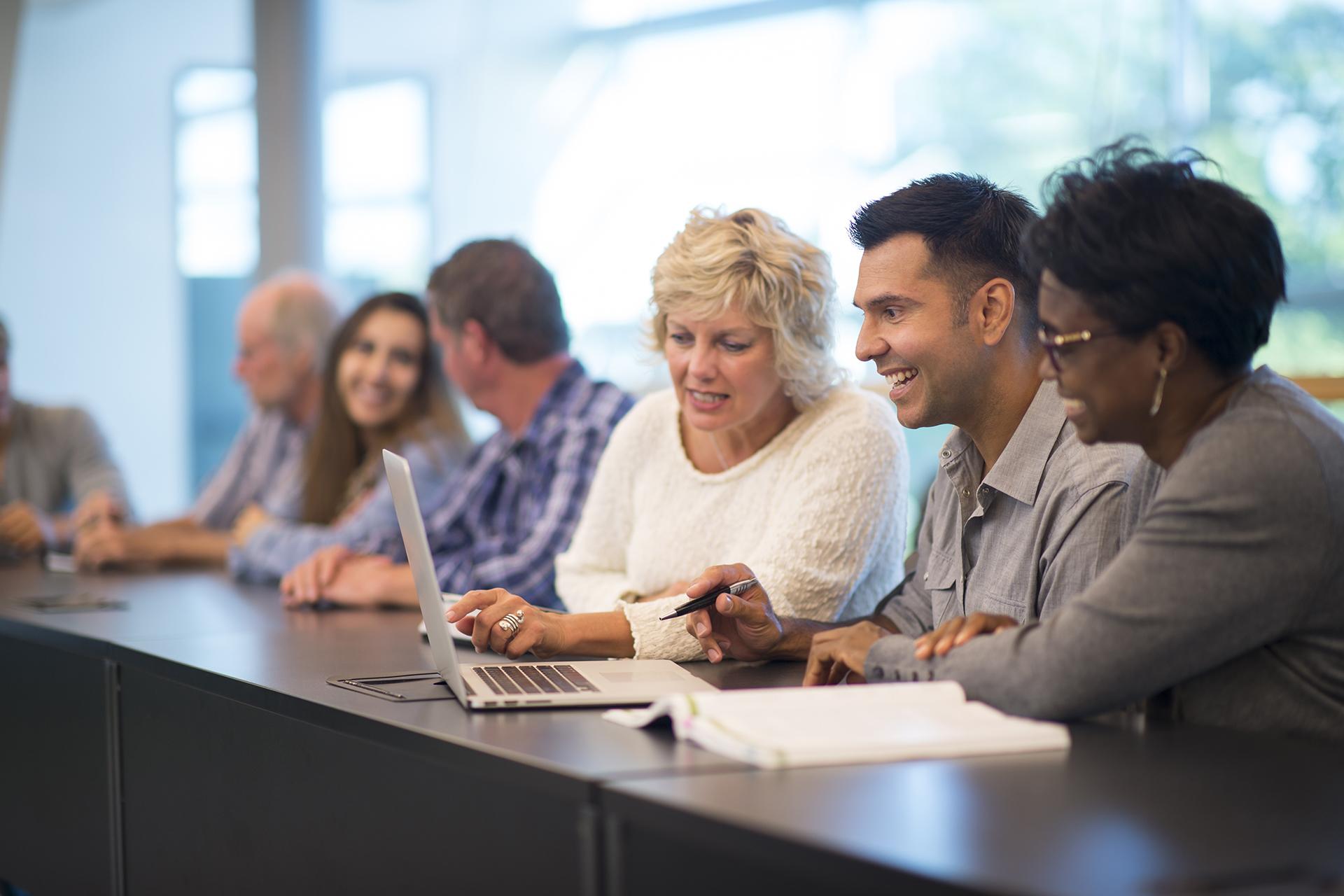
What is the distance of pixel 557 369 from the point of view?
299 centimetres

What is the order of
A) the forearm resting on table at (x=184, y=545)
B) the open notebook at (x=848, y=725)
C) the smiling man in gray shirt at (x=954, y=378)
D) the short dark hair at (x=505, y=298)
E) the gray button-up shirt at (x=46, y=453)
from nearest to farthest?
the open notebook at (x=848, y=725), the smiling man in gray shirt at (x=954, y=378), the short dark hair at (x=505, y=298), the forearm resting on table at (x=184, y=545), the gray button-up shirt at (x=46, y=453)

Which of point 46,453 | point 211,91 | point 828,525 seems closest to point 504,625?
point 828,525

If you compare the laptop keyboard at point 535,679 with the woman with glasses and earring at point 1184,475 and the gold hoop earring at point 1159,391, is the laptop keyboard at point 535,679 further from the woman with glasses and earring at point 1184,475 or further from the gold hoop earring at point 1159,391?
the gold hoop earring at point 1159,391

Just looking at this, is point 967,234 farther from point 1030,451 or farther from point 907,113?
point 907,113

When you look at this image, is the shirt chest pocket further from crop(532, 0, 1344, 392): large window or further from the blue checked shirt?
crop(532, 0, 1344, 392): large window

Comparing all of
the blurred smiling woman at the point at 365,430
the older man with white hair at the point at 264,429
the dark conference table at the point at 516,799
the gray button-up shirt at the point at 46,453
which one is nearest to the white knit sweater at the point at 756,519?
the dark conference table at the point at 516,799

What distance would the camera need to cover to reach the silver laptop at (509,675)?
1.47 m

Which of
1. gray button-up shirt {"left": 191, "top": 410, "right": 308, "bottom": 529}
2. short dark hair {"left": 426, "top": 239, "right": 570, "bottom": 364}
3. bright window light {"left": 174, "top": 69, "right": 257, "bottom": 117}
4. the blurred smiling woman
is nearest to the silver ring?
short dark hair {"left": 426, "top": 239, "right": 570, "bottom": 364}

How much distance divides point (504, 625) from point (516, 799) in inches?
23.3

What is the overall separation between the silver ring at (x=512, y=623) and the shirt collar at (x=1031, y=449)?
2.07ft

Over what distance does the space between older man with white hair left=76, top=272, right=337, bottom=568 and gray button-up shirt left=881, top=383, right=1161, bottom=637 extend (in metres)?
2.22

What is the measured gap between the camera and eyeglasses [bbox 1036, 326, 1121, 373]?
4.46 ft

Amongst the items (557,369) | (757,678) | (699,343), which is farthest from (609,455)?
(757,678)

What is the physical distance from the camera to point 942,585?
181cm
